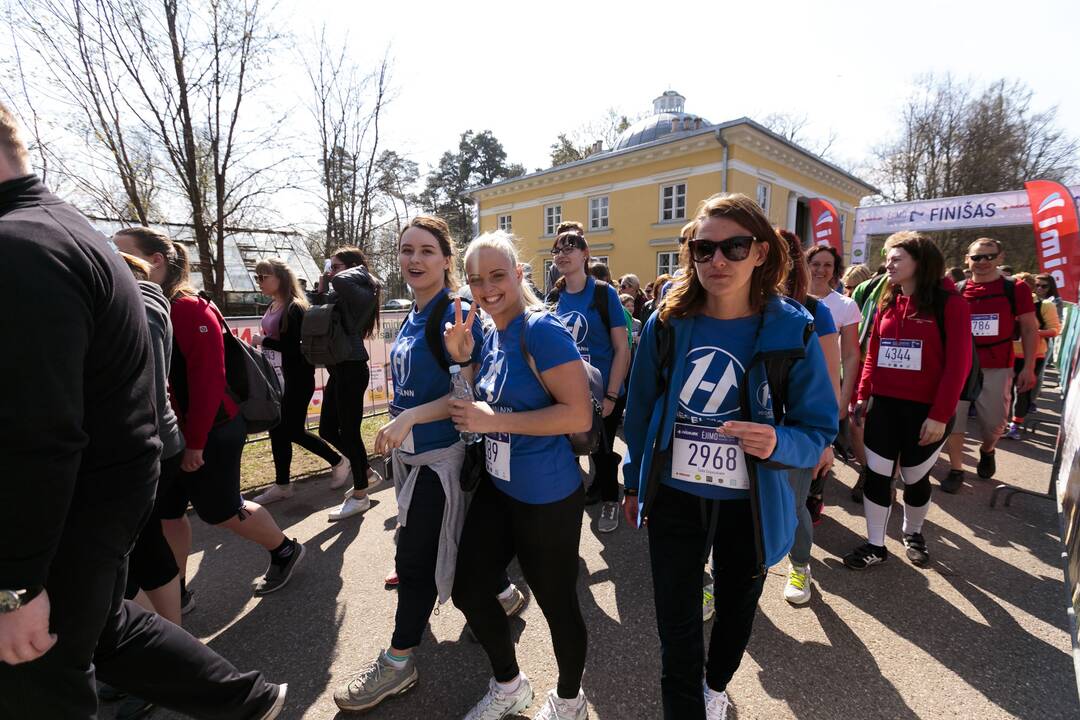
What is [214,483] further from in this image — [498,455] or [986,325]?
[986,325]

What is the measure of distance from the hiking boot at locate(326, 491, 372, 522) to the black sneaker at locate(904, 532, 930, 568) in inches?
163

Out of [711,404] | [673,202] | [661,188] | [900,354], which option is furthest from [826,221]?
[661,188]

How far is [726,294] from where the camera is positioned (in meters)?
1.71

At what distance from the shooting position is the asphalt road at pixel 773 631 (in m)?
2.11

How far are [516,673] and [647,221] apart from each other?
24.2 m

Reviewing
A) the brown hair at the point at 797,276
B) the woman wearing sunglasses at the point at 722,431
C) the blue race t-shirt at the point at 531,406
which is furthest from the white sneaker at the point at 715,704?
the brown hair at the point at 797,276

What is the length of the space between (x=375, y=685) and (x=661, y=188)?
80.2 feet

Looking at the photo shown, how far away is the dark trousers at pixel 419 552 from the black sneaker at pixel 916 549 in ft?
10.5

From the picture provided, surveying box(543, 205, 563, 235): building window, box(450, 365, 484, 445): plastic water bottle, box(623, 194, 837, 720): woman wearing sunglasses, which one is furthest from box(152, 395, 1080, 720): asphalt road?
box(543, 205, 563, 235): building window

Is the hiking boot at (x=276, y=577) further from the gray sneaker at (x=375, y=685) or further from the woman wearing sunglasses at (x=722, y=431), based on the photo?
the woman wearing sunglasses at (x=722, y=431)

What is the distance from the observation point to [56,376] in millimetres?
1104

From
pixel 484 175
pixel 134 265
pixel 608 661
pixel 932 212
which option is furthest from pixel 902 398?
pixel 484 175

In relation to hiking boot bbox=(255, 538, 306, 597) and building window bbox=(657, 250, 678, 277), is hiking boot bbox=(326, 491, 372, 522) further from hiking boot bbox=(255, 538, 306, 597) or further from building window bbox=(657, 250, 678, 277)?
building window bbox=(657, 250, 678, 277)

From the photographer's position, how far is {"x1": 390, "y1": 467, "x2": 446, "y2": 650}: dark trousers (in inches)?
81.6
